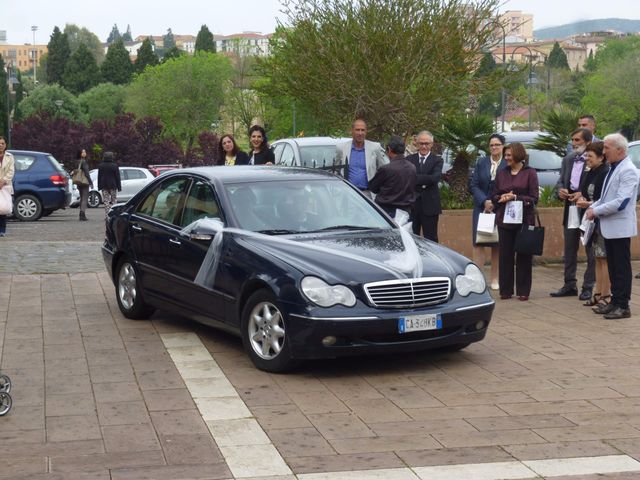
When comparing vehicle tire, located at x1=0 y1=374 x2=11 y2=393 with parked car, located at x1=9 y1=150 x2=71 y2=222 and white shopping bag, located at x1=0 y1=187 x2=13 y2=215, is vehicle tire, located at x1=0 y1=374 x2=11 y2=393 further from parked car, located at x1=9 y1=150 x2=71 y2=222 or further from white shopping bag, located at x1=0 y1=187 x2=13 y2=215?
parked car, located at x1=9 y1=150 x2=71 y2=222

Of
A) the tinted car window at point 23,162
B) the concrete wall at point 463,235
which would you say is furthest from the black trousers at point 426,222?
the tinted car window at point 23,162

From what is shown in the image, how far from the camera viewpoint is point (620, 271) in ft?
36.7

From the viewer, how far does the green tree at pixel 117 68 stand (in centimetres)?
16282

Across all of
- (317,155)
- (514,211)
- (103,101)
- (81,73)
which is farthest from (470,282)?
(81,73)

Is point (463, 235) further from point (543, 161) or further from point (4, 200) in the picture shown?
point (4, 200)

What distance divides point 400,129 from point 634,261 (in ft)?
35.1

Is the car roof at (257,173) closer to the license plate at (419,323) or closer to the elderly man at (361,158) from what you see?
the license plate at (419,323)

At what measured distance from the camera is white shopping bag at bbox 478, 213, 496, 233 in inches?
517

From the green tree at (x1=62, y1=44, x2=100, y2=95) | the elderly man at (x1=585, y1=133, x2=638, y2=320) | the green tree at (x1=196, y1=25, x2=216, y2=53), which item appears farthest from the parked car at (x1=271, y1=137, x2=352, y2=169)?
the green tree at (x1=196, y1=25, x2=216, y2=53)

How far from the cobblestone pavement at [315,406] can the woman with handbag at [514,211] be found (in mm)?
1039

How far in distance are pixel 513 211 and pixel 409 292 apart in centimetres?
419

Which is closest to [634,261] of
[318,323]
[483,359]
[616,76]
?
[483,359]

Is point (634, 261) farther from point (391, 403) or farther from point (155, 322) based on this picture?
point (391, 403)

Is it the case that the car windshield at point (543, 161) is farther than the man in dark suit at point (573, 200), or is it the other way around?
the car windshield at point (543, 161)
